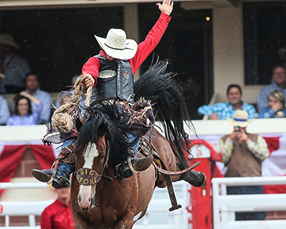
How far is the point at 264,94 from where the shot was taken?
940 cm

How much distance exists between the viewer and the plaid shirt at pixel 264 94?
9297mm

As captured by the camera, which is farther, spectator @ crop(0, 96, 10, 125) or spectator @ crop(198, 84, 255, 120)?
spectator @ crop(0, 96, 10, 125)

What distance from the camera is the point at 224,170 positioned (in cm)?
819

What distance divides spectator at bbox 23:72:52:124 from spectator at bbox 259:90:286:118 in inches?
121

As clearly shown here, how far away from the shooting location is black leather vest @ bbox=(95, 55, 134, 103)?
17.9ft

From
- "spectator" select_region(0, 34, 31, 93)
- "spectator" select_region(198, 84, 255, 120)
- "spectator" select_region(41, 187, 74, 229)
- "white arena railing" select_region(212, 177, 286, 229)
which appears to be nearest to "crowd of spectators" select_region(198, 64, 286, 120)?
"spectator" select_region(198, 84, 255, 120)

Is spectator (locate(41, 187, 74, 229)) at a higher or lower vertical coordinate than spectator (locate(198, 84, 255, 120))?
lower

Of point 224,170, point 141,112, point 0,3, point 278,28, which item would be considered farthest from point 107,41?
point 278,28

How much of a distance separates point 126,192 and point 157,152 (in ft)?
3.78

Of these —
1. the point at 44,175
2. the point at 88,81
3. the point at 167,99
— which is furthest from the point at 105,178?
the point at 167,99

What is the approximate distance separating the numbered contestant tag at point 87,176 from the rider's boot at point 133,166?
1.29 feet

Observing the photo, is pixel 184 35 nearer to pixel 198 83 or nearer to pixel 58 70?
pixel 198 83

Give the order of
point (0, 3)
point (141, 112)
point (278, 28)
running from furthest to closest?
point (278, 28)
point (0, 3)
point (141, 112)

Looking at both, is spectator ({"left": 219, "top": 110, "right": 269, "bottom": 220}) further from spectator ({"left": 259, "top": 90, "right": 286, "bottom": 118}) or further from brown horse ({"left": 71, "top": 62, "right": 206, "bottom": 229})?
brown horse ({"left": 71, "top": 62, "right": 206, "bottom": 229})
